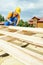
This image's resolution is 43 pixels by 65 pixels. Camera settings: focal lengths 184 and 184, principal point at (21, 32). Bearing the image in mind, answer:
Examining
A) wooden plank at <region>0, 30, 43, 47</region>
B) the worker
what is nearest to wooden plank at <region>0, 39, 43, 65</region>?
wooden plank at <region>0, 30, 43, 47</region>

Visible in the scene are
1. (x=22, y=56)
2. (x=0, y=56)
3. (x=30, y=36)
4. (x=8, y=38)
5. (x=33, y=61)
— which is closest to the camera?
(x=33, y=61)

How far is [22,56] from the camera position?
77.1 inches

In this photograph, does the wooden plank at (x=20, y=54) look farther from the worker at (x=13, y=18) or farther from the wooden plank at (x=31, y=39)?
the worker at (x=13, y=18)

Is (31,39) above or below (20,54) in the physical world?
above

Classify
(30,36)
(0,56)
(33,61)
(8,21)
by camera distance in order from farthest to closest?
(8,21) < (0,56) < (30,36) < (33,61)

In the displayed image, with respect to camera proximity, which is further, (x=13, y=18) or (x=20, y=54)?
(x=13, y=18)

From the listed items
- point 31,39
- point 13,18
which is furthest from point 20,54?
point 13,18

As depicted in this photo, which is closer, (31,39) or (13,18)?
(31,39)

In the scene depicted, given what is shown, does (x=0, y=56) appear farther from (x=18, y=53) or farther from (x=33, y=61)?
(x=33, y=61)

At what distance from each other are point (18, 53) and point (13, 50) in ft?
0.42

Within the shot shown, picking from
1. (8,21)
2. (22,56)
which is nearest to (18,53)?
(22,56)

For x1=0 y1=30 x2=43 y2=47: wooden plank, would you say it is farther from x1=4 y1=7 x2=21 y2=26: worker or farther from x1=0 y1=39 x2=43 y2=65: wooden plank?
x1=4 y1=7 x2=21 y2=26: worker

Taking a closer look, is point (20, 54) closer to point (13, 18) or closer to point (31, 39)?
point (31, 39)

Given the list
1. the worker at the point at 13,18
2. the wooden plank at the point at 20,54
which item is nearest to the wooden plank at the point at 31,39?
the wooden plank at the point at 20,54
